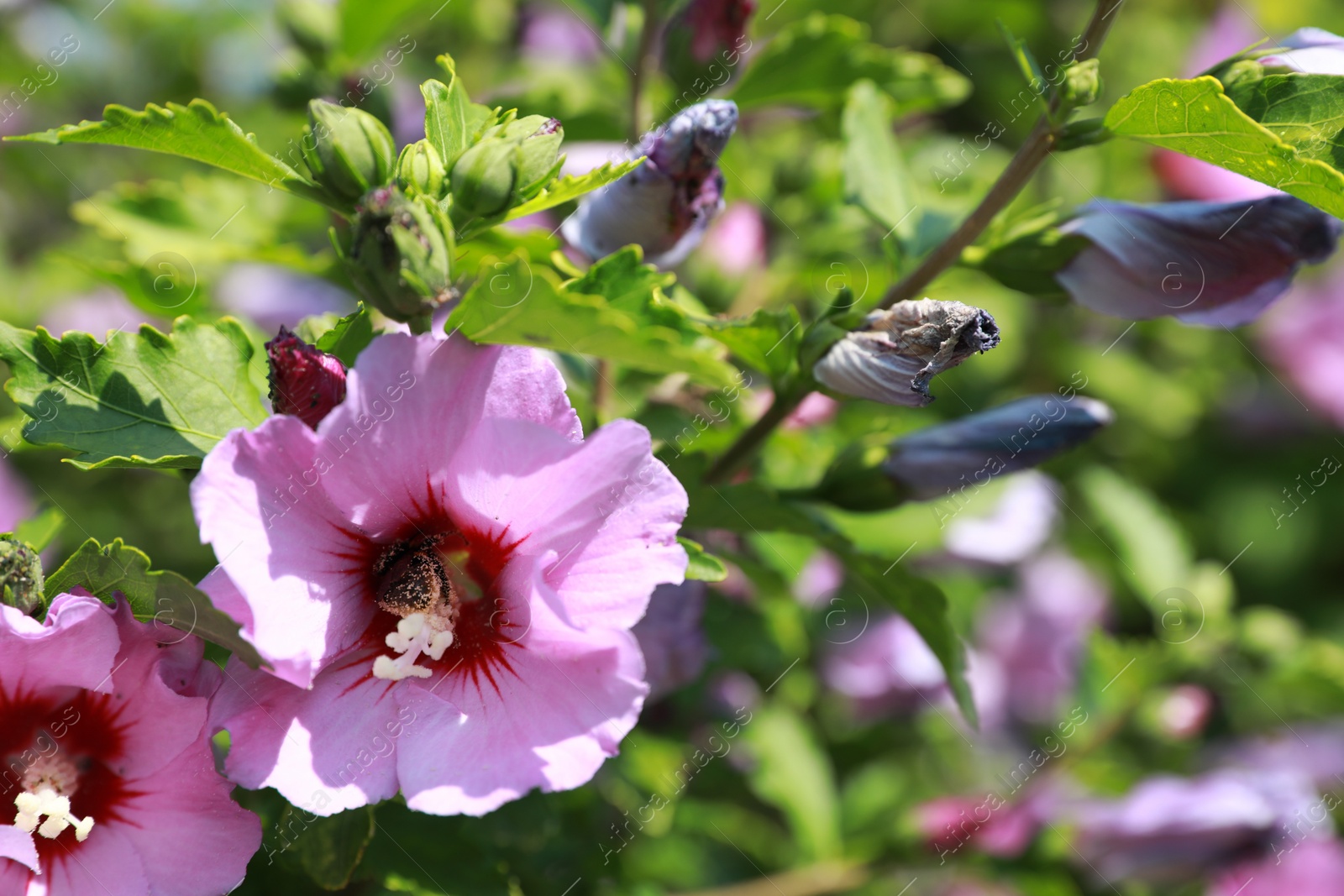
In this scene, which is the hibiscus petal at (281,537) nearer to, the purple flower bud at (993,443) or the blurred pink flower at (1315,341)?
the purple flower bud at (993,443)

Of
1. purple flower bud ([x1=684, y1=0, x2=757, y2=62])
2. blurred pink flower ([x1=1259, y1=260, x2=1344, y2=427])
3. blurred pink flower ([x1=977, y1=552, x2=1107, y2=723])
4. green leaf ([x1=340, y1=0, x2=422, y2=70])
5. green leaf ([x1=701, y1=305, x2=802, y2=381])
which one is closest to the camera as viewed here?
green leaf ([x1=701, y1=305, x2=802, y2=381])

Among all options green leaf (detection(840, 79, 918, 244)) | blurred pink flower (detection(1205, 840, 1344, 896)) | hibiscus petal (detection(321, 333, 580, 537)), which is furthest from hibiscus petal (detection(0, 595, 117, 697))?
blurred pink flower (detection(1205, 840, 1344, 896))

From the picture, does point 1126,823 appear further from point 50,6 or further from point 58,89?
point 50,6

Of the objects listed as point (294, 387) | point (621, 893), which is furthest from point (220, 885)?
point (621, 893)

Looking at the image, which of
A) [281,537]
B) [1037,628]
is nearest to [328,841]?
[281,537]

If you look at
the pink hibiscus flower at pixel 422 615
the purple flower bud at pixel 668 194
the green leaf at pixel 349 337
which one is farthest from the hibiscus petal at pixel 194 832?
the purple flower bud at pixel 668 194

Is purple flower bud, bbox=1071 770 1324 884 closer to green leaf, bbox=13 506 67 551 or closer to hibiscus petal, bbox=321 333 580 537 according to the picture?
hibiscus petal, bbox=321 333 580 537
